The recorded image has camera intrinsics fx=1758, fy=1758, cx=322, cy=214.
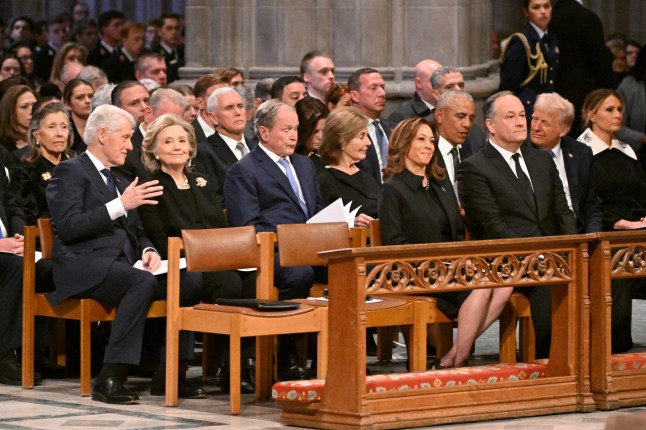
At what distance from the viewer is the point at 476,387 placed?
830cm

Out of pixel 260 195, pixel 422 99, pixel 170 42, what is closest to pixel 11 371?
pixel 260 195

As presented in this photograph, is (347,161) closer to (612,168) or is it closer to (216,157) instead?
(216,157)

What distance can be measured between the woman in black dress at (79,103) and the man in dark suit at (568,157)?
9.64 ft

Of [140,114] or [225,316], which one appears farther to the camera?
[140,114]

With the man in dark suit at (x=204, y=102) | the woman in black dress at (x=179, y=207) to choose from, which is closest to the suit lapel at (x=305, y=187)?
the woman in black dress at (x=179, y=207)

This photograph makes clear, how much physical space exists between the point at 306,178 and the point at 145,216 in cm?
108

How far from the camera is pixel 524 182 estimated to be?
988 cm

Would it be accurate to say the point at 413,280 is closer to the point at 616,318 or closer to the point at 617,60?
the point at 616,318

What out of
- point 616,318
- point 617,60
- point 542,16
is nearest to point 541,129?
point 616,318

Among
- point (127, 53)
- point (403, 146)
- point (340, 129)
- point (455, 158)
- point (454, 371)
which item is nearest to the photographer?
point (454, 371)

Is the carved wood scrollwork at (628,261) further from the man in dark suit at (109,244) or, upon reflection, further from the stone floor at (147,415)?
the man in dark suit at (109,244)

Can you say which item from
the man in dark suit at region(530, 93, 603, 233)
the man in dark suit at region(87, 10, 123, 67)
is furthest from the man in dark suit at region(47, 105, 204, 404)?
the man in dark suit at region(87, 10, 123, 67)

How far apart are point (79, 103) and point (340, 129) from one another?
2.20 metres

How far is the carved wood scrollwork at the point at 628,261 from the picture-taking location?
877cm
